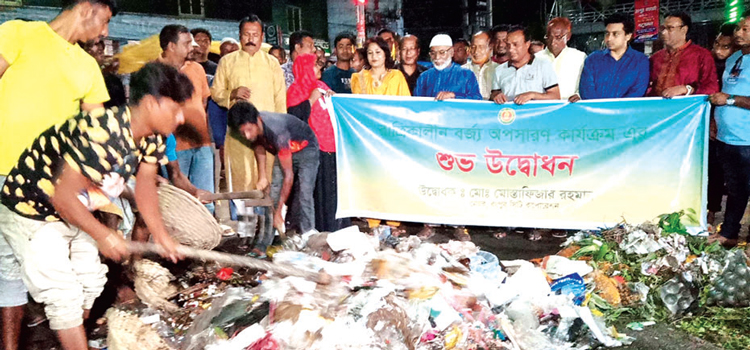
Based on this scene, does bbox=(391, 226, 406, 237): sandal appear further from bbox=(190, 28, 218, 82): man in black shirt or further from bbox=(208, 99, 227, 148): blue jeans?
bbox=(190, 28, 218, 82): man in black shirt

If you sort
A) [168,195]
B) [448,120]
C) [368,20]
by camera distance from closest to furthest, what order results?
[168,195] < [448,120] < [368,20]

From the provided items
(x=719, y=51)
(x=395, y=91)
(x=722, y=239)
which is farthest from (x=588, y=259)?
(x=719, y=51)

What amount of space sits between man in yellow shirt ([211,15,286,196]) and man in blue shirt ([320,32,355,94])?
77 centimetres

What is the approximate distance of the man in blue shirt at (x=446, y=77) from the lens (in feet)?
18.1

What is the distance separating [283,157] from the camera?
4.94 metres

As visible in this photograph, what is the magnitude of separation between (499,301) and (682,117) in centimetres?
264

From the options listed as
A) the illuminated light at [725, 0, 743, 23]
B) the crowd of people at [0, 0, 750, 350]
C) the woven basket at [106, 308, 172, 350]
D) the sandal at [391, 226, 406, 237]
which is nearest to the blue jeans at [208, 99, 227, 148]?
the crowd of people at [0, 0, 750, 350]

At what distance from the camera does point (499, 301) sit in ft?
11.9

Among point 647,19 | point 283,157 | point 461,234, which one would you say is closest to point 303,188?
point 283,157

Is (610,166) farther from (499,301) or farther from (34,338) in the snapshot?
(34,338)

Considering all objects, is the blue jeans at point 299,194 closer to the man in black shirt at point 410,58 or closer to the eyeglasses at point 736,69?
the man in black shirt at point 410,58

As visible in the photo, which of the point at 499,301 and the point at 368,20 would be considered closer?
the point at 499,301

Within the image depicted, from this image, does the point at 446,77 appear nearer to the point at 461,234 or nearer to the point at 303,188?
the point at 461,234

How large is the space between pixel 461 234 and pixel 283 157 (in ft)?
6.20
